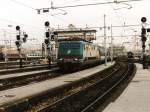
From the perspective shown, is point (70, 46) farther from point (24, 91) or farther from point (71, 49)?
point (24, 91)

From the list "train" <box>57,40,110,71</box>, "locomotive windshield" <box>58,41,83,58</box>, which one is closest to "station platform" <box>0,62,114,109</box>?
"train" <box>57,40,110,71</box>

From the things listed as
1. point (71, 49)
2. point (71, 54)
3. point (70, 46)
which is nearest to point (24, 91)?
point (71, 54)

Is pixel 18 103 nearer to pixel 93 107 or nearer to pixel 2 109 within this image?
pixel 2 109

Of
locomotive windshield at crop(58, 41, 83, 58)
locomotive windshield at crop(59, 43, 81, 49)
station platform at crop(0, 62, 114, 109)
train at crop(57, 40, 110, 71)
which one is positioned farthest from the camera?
locomotive windshield at crop(59, 43, 81, 49)

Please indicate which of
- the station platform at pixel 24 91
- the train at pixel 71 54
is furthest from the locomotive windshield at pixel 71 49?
the station platform at pixel 24 91

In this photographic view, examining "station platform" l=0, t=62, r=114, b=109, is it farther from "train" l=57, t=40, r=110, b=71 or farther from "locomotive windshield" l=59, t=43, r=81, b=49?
"locomotive windshield" l=59, t=43, r=81, b=49

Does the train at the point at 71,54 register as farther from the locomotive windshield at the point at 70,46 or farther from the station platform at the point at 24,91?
the station platform at the point at 24,91

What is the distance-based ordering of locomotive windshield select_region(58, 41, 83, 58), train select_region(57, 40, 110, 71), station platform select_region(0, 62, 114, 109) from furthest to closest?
locomotive windshield select_region(58, 41, 83, 58)
train select_region(57, 40, 110, 71)
station platform select_region(0, 62, 114, 109)

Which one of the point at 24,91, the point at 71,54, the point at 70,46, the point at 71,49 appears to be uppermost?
the point at 70,46

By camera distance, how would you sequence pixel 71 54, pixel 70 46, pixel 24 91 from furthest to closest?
pixel 70 46 < pixel 71 54 < pixel 24 91

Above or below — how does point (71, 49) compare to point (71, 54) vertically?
above

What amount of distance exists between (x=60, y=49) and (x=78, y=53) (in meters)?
1.94

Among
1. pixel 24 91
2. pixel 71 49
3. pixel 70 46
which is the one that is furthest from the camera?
pixel 70 46

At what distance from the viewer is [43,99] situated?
1614cm
